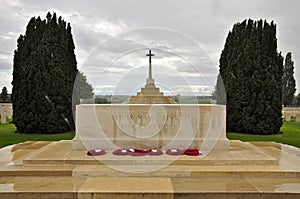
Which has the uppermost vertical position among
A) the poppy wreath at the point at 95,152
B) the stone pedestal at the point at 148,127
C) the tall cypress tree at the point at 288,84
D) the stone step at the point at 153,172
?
the tall cypress tree at the point at 288,84

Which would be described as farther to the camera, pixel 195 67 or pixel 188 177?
pixel 195 67

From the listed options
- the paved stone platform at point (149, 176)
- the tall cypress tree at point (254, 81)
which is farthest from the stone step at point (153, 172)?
the tall cypress tree at point (254, 81)

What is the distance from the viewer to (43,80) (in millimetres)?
14859

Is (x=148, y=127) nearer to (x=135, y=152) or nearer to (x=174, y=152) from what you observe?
(x=135, y=152)

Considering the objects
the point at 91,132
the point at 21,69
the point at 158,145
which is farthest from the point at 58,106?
the point at 158,145

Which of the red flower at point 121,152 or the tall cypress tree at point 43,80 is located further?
the tall cypress tree at point 43,80

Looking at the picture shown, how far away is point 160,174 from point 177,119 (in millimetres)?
2415

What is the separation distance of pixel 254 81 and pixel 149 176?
11.0 meters

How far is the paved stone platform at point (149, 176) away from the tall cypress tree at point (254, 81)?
293 inches

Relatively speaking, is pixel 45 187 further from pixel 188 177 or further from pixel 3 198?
pixel 188 177

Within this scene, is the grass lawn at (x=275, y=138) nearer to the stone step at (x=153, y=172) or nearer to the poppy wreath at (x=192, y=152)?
the poppy wreath at (x=192, y=152)

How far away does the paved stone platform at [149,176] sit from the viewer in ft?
16.3

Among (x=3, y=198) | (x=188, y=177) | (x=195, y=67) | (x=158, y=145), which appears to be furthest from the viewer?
(x=195, y=67)

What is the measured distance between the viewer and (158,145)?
7.99 metres
